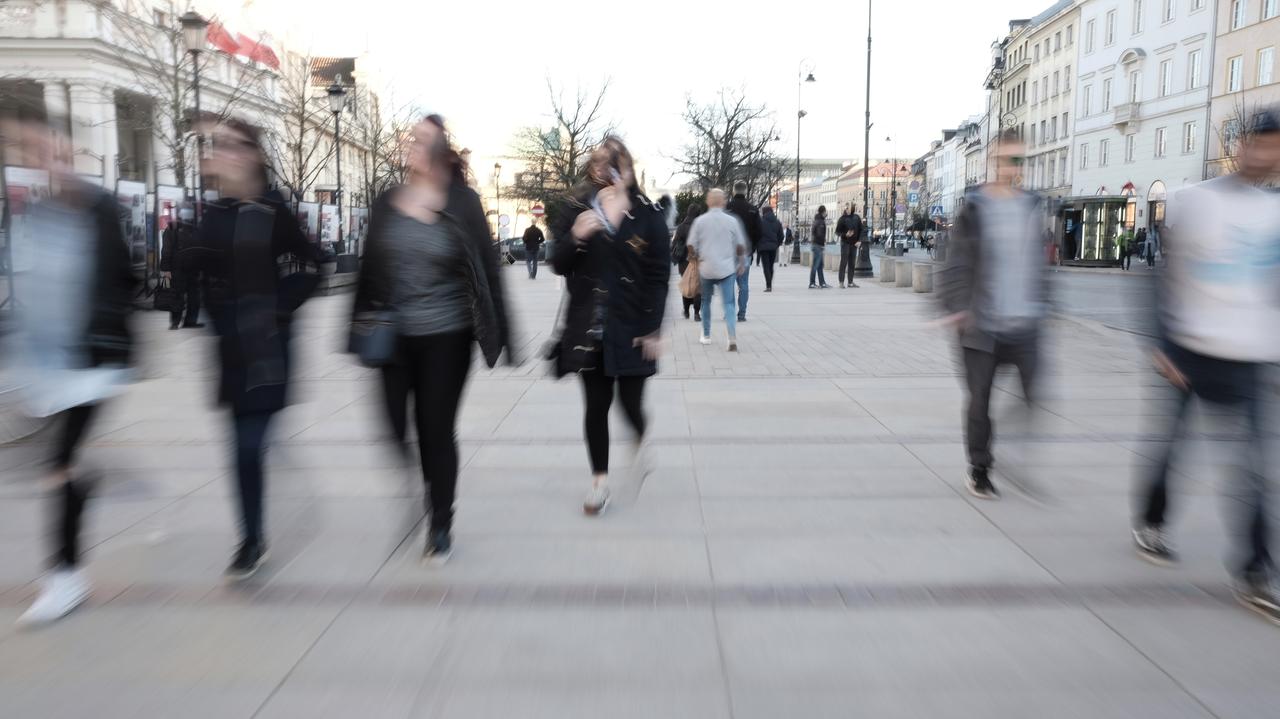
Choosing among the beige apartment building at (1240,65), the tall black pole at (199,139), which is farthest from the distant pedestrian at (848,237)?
the beige apartment building at (1240,65)

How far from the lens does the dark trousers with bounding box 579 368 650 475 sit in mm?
5078

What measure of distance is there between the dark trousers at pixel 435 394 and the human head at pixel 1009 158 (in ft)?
8.82

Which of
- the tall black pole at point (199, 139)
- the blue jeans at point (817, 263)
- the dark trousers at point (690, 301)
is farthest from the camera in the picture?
the blue jeans at point (817, 263)

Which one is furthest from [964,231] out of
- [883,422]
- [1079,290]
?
[1079,290]

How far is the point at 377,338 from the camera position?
4.27m

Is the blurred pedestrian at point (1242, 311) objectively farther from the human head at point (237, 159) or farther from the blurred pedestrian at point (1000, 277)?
the human head at point (237, 159)

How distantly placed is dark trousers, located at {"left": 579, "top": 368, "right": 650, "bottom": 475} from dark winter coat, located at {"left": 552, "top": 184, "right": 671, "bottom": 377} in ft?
0.41

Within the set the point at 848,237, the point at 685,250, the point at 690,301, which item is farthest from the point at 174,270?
the point at 848,237

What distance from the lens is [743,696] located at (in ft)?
10.4

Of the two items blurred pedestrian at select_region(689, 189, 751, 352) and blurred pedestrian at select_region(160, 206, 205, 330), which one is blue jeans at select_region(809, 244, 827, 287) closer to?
blurred pedestrian at select_region(689, 189, 751, 352)

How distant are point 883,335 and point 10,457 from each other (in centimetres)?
949

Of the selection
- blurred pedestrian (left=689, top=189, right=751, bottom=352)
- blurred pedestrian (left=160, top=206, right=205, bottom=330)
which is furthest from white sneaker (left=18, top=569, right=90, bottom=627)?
blurred pedestrian (left=160, top=206, right=205, bottom=330)

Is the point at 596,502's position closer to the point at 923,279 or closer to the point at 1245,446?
the point at 1245,446

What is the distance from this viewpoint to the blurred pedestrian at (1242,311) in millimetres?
3807
